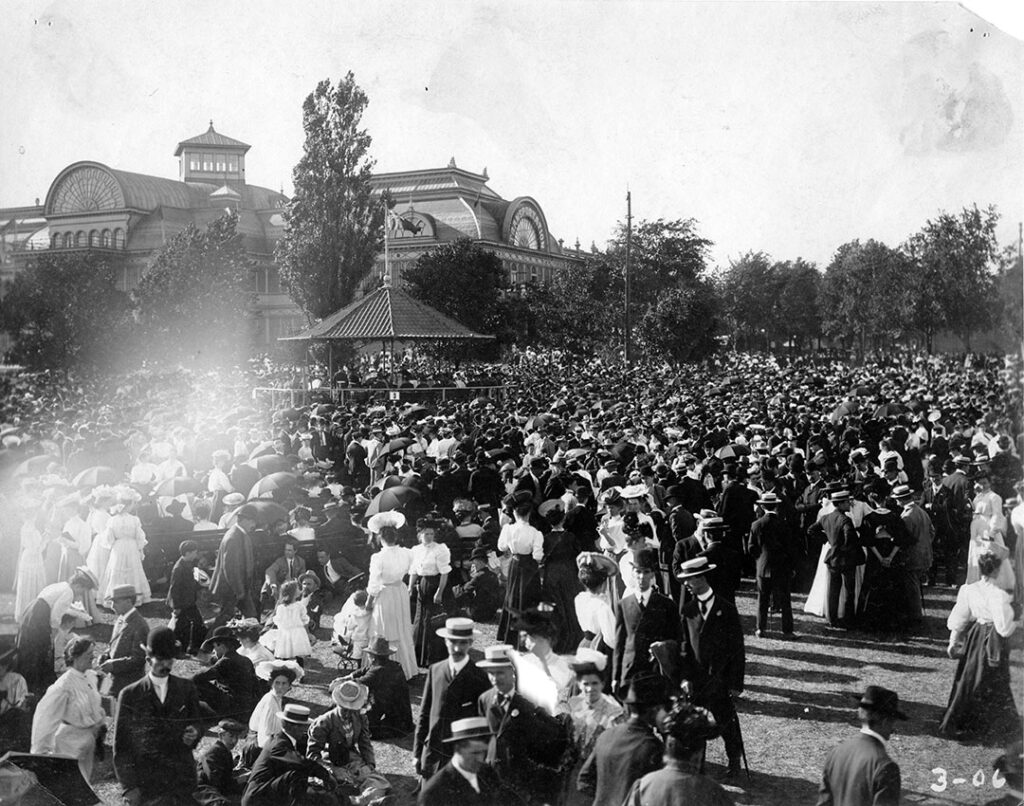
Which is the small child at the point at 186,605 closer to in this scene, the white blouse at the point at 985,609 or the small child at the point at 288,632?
the small child at the point at 288,632

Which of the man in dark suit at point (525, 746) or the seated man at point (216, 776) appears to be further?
the seated man at point (216, 776)

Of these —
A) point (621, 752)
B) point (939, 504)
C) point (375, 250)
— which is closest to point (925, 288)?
point (375, 250)

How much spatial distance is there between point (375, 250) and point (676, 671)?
26.8m

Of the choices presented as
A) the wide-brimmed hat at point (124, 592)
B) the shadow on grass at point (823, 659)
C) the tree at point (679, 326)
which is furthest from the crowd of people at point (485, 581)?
the tree at point (679, 326)

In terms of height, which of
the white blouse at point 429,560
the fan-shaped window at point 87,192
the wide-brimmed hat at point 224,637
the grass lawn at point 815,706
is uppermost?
the fan-shaped window at point 87,192

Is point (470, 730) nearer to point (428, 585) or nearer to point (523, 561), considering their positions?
point (523, 561)

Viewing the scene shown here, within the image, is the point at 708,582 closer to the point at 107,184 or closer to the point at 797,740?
the point at 797,740

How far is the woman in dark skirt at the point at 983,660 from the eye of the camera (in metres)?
6.99

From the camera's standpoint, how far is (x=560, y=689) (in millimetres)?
6484

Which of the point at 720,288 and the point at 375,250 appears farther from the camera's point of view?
the point at 720,288

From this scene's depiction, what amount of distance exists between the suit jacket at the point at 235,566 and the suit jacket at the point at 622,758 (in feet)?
19.1

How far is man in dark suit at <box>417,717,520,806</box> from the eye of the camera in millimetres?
4816

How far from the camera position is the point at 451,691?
20.3ft

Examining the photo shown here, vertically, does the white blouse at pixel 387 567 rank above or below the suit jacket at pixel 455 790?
above
